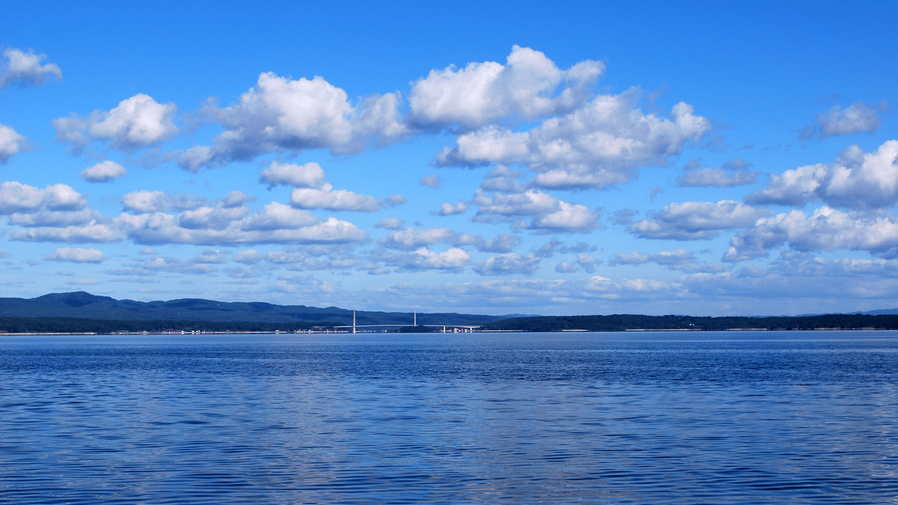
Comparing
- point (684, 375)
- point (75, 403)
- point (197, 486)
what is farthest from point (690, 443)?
point (684, 375)

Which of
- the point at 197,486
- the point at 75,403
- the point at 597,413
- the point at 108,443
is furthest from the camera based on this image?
the point at 75,403

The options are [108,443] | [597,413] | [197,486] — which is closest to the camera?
[197,486]

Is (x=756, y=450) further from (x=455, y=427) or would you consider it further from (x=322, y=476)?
(x=322, y=476)

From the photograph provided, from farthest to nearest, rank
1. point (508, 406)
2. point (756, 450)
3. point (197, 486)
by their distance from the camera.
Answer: point (508, 406), point (756, 450), point (197, 486)

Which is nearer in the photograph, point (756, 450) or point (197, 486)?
point (197, 486)

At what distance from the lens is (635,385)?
56219 millimetres

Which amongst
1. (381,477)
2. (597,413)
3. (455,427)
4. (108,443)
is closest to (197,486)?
(381,477)

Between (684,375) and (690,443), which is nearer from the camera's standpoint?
(690,443)

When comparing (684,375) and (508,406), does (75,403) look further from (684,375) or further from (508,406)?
(684,375)

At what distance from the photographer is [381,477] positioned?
77.2 ft

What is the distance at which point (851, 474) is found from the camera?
2356 cm

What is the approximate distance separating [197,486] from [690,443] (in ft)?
55.0

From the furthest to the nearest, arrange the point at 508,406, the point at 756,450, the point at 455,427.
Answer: the point at 508,406 < the point at 455,427 < the point at 756,450

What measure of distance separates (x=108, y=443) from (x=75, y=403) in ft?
56.0
